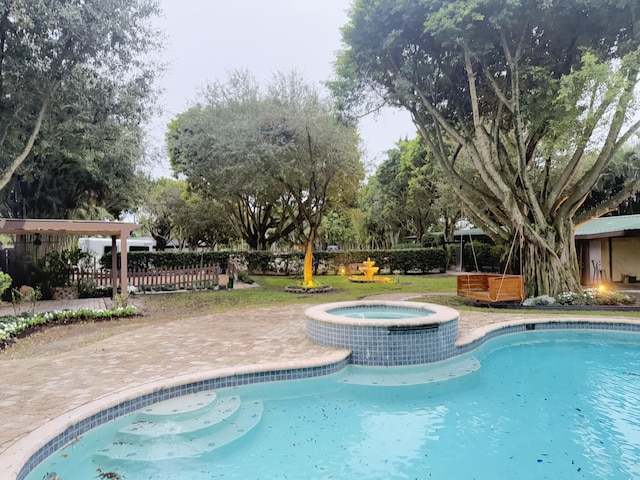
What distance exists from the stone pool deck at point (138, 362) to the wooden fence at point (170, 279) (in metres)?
6.64

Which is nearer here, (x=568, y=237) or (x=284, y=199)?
(x=568, y=237)

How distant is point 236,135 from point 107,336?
366 inches

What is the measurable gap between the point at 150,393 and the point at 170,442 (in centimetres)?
83

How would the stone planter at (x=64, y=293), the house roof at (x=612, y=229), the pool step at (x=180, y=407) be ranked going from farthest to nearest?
the house roof at (x=612, y=229) → the stone planter at (x=64, y=293) → the pool step at (x=180, y=407)

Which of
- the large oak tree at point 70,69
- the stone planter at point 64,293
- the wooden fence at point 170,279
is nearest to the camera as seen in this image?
the large oak tree at point 70,69

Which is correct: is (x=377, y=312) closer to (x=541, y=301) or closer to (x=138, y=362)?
(x=541, y=301)

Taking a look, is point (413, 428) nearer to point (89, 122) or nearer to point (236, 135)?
point (89, 122)

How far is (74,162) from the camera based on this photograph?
570 inches

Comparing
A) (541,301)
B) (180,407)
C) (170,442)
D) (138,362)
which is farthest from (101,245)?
(170,442)

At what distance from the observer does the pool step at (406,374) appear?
5684mm

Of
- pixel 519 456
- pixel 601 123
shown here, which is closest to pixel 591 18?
pixel 601 123

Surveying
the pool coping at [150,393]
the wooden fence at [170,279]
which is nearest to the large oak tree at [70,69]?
the wooden fence at [170,279]

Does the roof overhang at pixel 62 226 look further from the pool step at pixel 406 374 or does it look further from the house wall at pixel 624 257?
the house wall at pixel 624 257

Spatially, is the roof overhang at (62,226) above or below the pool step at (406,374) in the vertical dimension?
above
